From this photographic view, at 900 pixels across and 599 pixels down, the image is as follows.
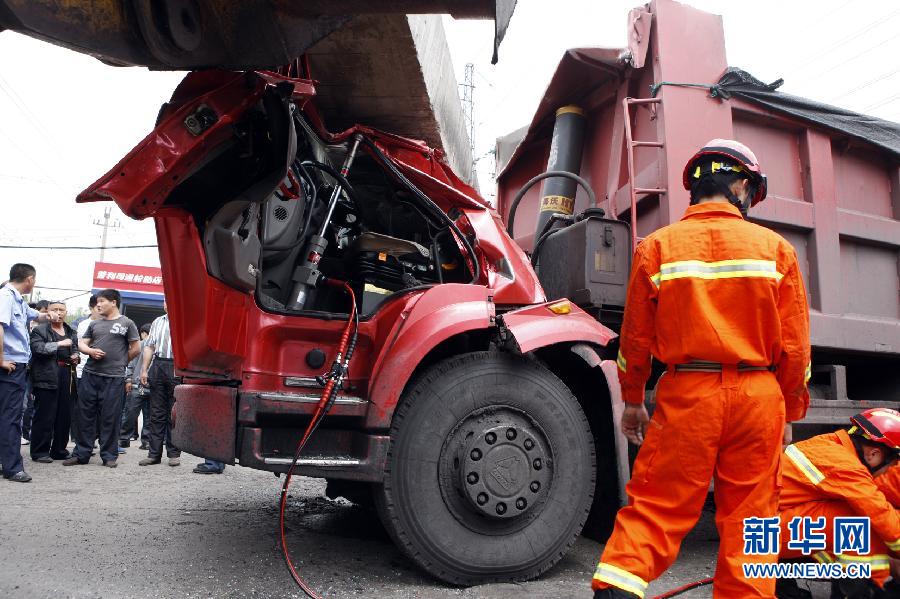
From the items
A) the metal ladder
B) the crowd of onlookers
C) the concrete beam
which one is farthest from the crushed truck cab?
the crowd of onlookers

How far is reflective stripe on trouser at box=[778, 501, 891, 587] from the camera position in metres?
2.63

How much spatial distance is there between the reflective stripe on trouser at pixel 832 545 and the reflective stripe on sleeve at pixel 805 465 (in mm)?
109

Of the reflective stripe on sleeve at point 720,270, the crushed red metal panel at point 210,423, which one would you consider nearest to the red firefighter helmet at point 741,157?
the reflective stripe on sleeve at point 720,270

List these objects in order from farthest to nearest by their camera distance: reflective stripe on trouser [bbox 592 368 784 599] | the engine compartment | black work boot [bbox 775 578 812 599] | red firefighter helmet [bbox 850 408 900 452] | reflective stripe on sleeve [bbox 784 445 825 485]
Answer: red firefighter helmet [bbox 850 408 900 452] < reflective stripe on sleeve [bbox 784 445 825 485] < black work boot [bbox 775 578 812 599] < the engine compartment < reflective stripe on trouser [bbox 592 368 784 599]

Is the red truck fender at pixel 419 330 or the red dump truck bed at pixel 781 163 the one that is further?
the red dump truck bed at pixel 781 163

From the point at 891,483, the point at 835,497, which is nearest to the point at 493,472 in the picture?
the point at 835,497

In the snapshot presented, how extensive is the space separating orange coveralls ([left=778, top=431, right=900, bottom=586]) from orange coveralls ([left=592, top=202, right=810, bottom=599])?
76 centimetres

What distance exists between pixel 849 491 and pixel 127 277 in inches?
775

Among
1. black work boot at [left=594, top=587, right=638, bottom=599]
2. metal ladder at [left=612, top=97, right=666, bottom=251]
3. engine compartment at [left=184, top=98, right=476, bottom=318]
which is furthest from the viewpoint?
metal ladder at [left=612, top=97, right=666, bottom=251]

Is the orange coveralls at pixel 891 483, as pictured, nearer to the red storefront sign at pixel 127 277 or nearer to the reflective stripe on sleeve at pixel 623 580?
the reflective stripe on sleeve at pixel 623 580

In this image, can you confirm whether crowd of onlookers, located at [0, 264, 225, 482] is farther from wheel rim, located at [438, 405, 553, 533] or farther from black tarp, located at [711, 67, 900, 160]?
black tarp, located at [711, 67, 900, 160]

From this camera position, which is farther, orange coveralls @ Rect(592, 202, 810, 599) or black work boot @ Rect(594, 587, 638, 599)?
orange coveralls @ Rect(592, 202, 810, 599)

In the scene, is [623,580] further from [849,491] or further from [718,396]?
[849,491]

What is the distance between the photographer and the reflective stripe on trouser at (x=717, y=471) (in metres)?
1.98
